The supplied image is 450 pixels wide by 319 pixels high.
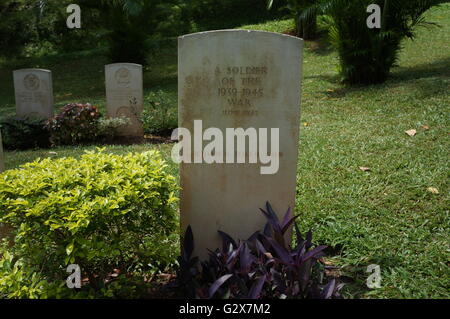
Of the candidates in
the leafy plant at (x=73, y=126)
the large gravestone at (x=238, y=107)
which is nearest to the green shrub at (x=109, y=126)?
the leafy plant at (x=73, y=126)

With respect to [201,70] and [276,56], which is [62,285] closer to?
[201,70]

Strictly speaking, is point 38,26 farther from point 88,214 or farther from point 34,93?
point 88,214

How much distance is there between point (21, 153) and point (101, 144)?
137 centimetres

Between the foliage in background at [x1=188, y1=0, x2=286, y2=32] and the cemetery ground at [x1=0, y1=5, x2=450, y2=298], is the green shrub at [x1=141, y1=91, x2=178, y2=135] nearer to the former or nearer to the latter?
the cemetery ground at [x1=0, y1=5, x2=450, y2=298]

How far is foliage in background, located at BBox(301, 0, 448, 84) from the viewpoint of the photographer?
924 centimetres

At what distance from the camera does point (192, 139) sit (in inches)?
125

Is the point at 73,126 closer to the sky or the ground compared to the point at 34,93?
closer to the ground

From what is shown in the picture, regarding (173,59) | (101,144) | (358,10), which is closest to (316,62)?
(358,10)

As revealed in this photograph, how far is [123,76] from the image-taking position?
862 centimetres

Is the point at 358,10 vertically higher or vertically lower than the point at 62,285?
higher

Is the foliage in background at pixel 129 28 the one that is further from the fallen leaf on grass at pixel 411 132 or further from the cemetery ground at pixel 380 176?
the fallen leaf on grass at pixel 411 132

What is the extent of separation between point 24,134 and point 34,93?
1.18 m

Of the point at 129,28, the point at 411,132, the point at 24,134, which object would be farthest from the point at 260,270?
the point at 129,28

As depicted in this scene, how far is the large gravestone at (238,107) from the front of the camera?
3100 mm
